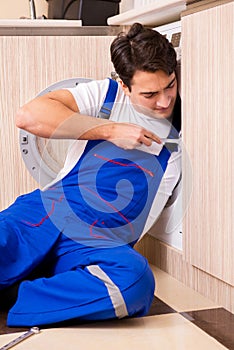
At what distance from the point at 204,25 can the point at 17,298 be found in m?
0.93

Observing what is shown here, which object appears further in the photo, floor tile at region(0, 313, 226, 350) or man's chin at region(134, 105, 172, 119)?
man's chin at region(134, 105, 172, 119)

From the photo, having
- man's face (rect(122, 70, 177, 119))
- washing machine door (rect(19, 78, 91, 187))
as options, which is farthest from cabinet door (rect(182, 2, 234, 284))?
washing machine door (rect(19, 78, 91, 187))

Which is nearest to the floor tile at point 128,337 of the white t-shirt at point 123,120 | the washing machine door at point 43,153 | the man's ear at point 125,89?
the white t-shirt at point 123,120

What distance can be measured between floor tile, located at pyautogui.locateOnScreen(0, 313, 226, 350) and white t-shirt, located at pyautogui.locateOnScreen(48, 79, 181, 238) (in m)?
0.44

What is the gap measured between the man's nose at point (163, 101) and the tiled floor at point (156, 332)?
58 cm

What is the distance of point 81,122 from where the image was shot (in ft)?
7.13

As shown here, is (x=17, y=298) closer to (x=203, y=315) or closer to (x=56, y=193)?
(x=56, y=193)

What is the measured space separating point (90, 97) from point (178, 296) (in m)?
0.67

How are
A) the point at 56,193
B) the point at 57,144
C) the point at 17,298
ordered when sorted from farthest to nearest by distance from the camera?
the point at 57,144 < the point at 56,193 < the point at 17,298

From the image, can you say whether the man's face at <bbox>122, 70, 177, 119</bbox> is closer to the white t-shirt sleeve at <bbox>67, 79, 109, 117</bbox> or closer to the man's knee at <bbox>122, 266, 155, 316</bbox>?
the white t-shirt sleeve at <bbox>67, 79, 109, 117</bbox>

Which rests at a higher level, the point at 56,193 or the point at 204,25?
the point at 204,25

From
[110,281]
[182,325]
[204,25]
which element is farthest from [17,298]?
[204,25]

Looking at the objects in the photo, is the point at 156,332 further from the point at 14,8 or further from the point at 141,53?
the point at 14,8

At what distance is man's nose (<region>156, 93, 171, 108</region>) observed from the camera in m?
2.11
